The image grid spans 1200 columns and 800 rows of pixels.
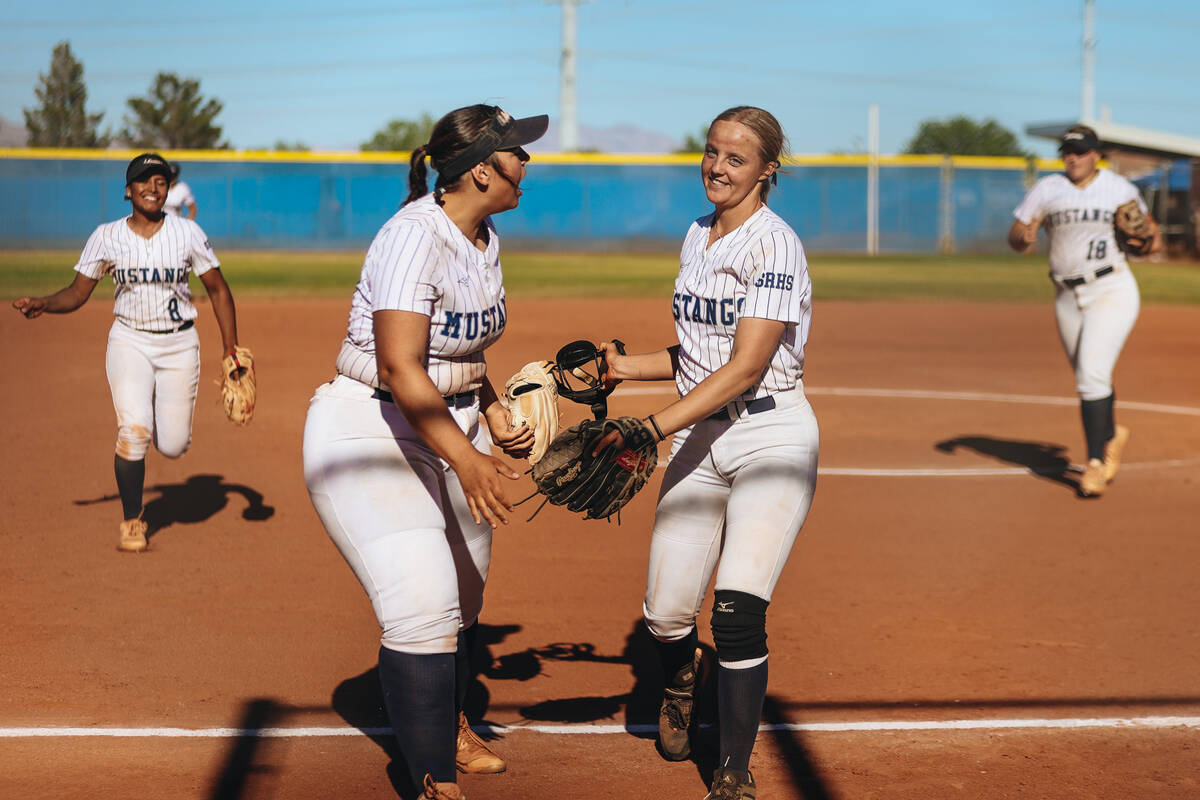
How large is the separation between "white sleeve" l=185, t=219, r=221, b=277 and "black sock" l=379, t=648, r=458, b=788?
4.42m

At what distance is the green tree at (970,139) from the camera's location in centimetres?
8581

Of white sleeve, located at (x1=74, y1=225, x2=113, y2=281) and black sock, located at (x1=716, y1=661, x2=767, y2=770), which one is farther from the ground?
white sleeve, located at (x1=74, y1=225, x2=113, y2=281)

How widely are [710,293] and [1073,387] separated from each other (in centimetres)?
1162

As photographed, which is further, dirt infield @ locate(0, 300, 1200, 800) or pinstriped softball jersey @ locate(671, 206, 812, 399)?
dirt infield @ locate(0, 300, 1200, 800)

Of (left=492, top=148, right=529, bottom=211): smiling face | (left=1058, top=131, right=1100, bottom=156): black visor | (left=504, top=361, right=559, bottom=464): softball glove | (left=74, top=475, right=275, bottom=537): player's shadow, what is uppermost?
(left=1058, top=131, right=1100, bottom=156): black visor

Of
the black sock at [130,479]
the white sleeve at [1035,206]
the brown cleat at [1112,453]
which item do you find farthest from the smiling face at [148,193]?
the brown cleat at [1112,453]

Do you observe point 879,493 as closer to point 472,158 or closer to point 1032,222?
point 1032,222

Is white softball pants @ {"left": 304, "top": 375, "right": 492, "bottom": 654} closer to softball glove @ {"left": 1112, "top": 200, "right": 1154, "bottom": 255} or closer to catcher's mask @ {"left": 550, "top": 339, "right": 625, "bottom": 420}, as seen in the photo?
catcher's mask @ {"left": 550, "top": 339, "right": 625, "bottom": 420}

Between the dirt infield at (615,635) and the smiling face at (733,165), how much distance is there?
2.00m

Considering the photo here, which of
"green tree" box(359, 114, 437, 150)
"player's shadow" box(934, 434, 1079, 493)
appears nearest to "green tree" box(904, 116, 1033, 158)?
"green tree" box(359, 114, 437, 150)

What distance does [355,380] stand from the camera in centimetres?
403

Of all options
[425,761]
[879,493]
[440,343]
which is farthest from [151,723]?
[879,493]

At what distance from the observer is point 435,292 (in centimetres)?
379

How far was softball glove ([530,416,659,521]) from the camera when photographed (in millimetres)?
4016
